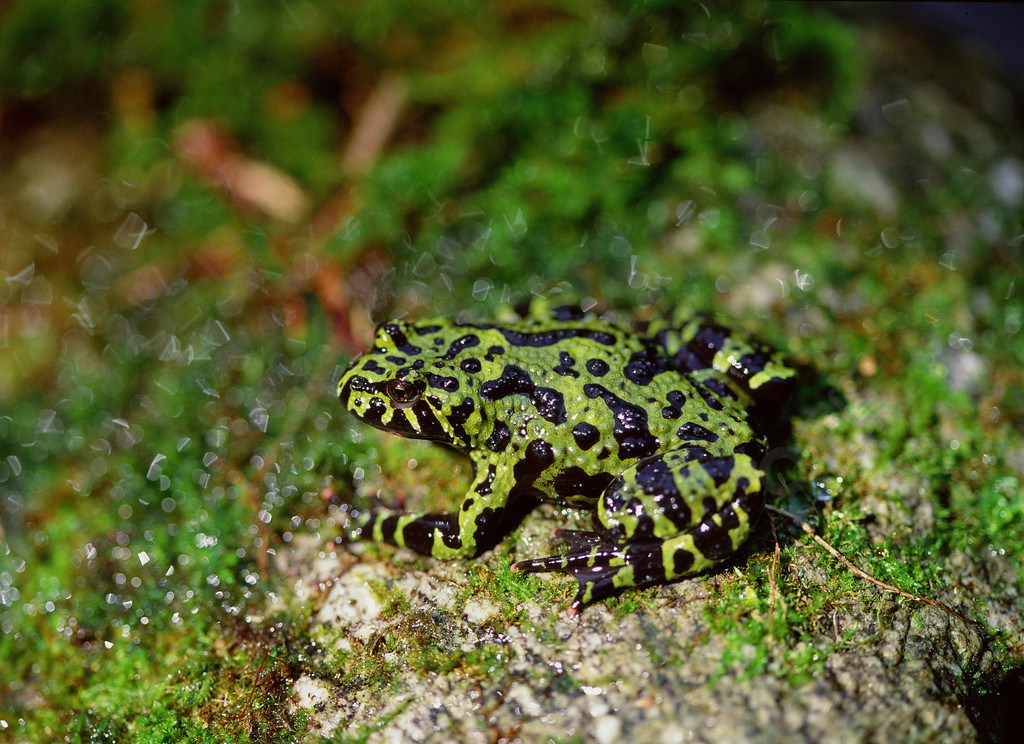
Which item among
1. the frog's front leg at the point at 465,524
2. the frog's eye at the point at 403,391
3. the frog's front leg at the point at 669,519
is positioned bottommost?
the frog's front leg at the point at 465,524

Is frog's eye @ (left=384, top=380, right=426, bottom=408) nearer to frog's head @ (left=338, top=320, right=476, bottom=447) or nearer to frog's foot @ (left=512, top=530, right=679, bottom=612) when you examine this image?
frog's head @ (left=338, top=320, right=476, bottom=447)

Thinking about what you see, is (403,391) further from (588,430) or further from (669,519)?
(669,519)

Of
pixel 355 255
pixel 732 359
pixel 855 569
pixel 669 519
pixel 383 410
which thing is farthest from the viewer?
pixel 355 255

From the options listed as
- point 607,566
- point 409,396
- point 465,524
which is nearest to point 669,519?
point 607,566

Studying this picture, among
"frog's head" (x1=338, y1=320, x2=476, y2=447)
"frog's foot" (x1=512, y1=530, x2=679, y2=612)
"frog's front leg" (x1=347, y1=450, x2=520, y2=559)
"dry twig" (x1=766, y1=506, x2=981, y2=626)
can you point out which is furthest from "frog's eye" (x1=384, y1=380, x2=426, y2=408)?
"dry twig" (x1=766, y1=506, x2=981, y2=626)

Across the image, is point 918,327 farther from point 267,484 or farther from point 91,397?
point 91,397

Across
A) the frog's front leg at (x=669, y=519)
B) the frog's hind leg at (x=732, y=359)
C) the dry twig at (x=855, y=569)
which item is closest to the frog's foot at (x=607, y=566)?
the frog's front leg at (x=669, y=519)

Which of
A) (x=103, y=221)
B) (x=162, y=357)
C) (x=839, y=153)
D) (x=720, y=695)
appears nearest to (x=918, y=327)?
(x=839, y=153)

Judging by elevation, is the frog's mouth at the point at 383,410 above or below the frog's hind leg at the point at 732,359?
below

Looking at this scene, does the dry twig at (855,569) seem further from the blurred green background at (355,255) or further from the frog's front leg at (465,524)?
the frog's front leg at (465,524)
